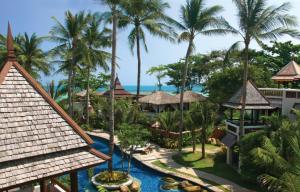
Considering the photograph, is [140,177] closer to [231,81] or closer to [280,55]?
[231,81]

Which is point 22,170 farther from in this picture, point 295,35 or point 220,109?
point 220,109

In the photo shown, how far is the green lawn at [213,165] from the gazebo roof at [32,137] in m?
11.7

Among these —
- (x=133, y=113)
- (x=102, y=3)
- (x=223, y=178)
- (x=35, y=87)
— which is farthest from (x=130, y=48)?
(x=35, y=87)

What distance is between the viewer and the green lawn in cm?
1767

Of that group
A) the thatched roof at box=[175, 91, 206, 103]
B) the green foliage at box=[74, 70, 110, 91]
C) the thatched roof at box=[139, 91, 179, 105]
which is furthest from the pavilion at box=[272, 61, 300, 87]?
the green foliage at box=[74, 70, 110, 91]

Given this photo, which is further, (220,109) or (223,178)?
(220,109)

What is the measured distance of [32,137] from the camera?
25.0 ft

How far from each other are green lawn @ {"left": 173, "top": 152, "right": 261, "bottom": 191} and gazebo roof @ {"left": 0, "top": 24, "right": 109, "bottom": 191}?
11.7 meters

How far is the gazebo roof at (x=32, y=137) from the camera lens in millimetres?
7059

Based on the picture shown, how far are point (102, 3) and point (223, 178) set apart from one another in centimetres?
1236

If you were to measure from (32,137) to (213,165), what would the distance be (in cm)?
1530

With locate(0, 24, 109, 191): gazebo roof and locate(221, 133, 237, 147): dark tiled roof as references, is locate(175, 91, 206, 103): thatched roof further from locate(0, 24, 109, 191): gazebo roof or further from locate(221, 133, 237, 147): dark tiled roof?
locate(0, 24, 109, 191): gazebo roof

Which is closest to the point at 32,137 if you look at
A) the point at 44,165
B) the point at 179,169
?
the point at 44,165

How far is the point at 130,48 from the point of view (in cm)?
3041
